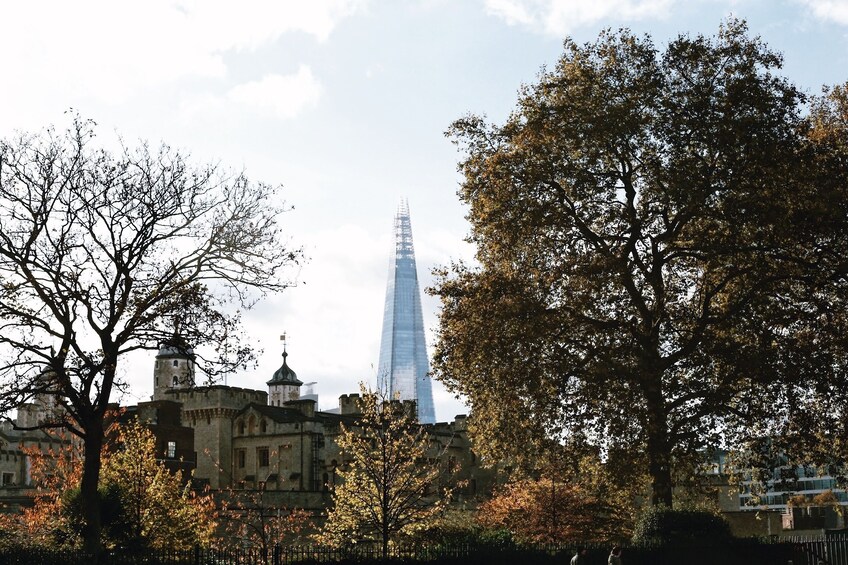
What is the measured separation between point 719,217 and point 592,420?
7.47 meters

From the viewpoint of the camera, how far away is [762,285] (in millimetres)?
33000

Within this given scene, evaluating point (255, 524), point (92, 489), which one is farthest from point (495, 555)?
point (255, 524)

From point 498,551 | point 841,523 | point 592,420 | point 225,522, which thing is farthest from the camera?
point 841,523

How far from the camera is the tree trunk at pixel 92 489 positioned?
93.8 feet

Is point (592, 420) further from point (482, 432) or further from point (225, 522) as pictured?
point (225, 522)

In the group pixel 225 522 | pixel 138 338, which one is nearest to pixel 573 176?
pixel 138 338

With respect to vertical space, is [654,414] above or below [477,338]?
below

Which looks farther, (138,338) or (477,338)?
(477,338)

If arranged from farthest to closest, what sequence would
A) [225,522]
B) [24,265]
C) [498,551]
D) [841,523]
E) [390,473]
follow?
1. [841,523]
2. [225,522]
3. [390,473]
4. [498,551]
5. [24,265]

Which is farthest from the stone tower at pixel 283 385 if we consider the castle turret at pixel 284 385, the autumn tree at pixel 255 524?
the autumn tree at pixel 255 524

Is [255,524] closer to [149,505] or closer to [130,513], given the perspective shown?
[149,505]

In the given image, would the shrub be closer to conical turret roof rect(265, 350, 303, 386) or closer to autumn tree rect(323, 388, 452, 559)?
autumn tree rect(323, 388, 452, 559)

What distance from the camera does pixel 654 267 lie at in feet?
113

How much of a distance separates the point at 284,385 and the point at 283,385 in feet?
0.65
